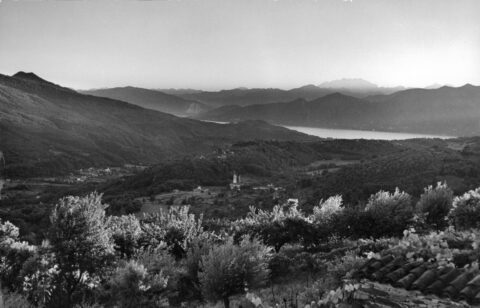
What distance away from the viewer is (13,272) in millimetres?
22438

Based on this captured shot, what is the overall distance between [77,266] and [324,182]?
3168 inches

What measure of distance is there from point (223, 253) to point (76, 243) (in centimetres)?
944

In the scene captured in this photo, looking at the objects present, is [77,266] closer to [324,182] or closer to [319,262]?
[319,262]

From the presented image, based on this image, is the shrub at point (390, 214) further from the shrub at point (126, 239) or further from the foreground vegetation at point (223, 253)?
the shrub at point (126, 239)

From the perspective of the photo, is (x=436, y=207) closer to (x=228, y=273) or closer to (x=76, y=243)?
(x=228, y=273)

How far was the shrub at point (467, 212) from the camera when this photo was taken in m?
18.2

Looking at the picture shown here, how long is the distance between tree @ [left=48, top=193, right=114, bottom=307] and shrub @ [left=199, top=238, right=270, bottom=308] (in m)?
8.40

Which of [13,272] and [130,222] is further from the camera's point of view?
[130,222]

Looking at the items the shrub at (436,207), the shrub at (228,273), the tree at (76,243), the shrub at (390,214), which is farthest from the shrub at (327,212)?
the tree at (76,243)

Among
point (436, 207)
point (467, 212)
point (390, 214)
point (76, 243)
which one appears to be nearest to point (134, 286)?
point (76, 243)

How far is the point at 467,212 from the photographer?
60.9ft

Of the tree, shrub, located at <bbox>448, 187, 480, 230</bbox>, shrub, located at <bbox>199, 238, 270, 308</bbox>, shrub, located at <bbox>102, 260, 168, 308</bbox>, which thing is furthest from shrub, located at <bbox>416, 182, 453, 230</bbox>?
the tree

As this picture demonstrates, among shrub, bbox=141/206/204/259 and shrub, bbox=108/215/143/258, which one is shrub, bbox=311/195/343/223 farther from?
shrub, bbox=108/215/143/258

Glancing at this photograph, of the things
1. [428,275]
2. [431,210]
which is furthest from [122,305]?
[431,210]
